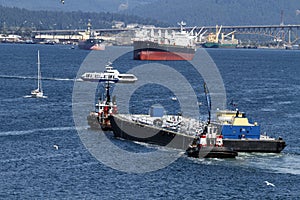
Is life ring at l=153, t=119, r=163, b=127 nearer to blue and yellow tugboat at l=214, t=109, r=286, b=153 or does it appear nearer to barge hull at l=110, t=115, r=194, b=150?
barge hull at l=110, t=115, r=194, b=150

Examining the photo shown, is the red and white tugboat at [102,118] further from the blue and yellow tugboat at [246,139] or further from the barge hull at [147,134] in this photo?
the blue and yellow tugboat at [246,139]

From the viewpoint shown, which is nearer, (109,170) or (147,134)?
(109,170)

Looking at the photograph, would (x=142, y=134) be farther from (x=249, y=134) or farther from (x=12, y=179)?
(x=12, y=179)

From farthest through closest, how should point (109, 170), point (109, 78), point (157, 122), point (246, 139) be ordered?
point (109, 78) → point (157, 122) → point (246, 139) → point (109, 170)

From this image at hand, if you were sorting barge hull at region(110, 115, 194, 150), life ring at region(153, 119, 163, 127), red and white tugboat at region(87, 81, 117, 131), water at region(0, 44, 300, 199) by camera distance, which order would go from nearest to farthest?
water at region(0, 44, 300, 199), barge hull at region(110, 115, 194, 150), life ring at region(153, 119, 163, 127), red and white tugboat at region(87, 81, 117, 131)

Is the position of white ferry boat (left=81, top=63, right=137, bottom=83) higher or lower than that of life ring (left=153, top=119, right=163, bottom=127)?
lower

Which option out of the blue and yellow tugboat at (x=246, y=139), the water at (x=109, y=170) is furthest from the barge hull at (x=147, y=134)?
the blue and yellow tugboat at (x=246, y=139)

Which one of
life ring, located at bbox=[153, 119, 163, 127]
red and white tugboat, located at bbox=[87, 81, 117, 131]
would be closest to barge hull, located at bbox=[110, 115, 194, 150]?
life ring, located at bbox=[153, 119, 163, 127]

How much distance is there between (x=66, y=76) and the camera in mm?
147875

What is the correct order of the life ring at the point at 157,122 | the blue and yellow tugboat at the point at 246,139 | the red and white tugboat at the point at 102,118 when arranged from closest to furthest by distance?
the blue and yellow tugboat at the point at 246,139, the life ring at the point at 157,122, the red and white tugboat at the point at 102,118

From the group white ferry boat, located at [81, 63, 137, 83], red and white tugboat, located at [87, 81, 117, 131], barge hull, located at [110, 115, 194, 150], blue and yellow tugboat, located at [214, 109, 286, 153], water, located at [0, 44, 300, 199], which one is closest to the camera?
water, located at [0, 44, 300, 199]

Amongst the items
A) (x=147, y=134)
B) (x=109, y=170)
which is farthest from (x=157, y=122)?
(x=109, y=170)

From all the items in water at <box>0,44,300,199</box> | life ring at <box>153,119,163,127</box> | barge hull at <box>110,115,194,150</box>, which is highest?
life ring at <box>153,119,163,127</box>

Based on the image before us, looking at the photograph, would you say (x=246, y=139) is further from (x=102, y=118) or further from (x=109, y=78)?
(x=109, y=78)
